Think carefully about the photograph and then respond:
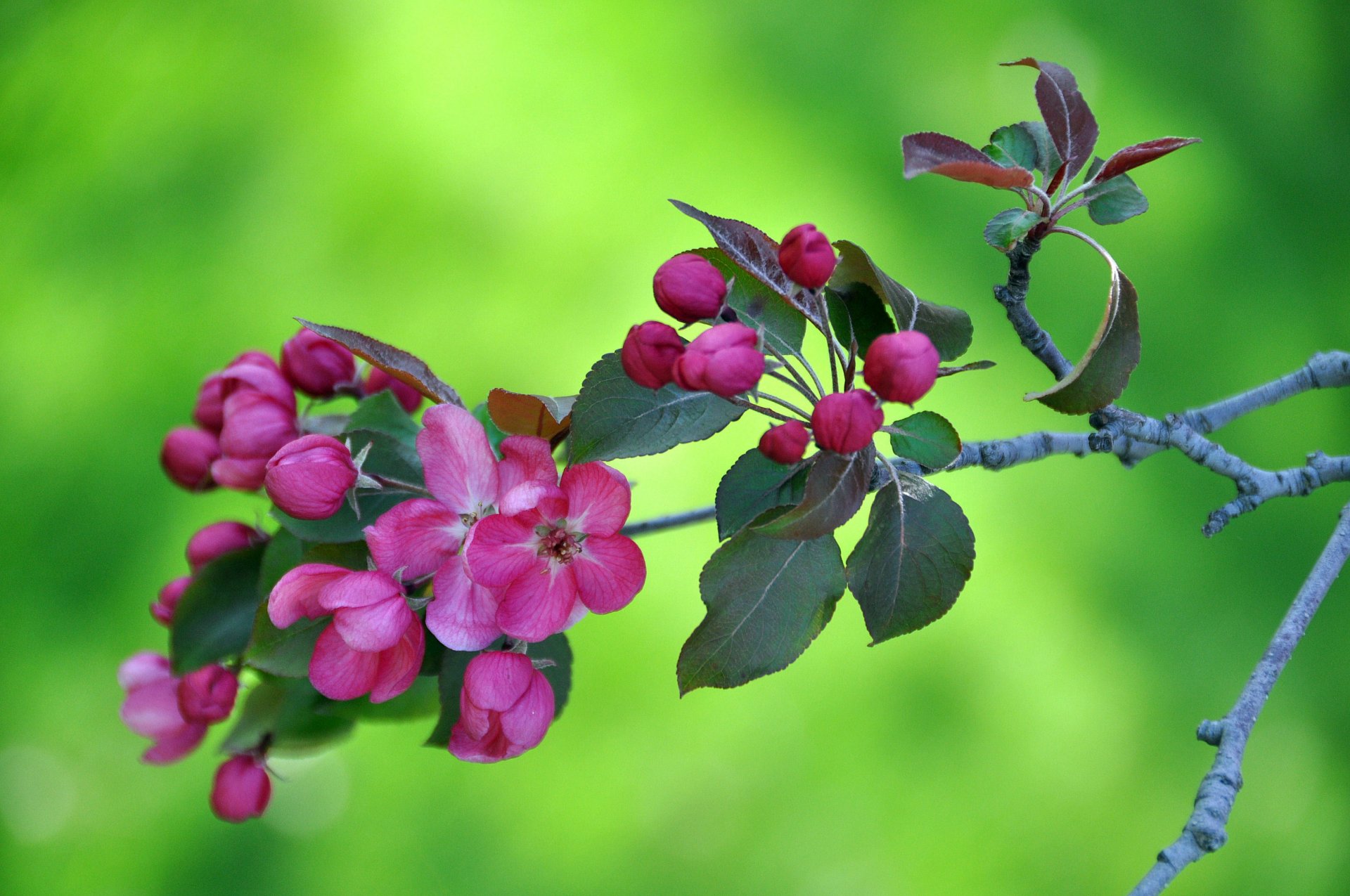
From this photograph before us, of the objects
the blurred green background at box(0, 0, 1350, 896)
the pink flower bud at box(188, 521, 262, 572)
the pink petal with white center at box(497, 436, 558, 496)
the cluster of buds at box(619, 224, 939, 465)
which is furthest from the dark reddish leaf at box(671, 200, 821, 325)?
the blurred green background at box(0, 0, 1350, 896)

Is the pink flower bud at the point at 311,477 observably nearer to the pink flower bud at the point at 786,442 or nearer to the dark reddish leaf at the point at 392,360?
the dark reddish leaf at the point at 392,360

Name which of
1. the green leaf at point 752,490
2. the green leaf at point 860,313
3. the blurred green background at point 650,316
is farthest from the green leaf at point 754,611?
the blurred green background at point 650,316

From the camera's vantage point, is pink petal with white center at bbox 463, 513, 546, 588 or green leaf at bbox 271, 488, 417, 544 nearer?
pink petal with white center at bbox 463, 513, 546, 588

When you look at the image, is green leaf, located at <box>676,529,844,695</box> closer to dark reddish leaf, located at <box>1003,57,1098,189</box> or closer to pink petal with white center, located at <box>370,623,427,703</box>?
pink petal with white center, located at <box>370,623,427,703</box>

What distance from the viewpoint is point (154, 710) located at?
67 centimetres

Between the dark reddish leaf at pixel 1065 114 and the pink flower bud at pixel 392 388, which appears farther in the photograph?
the pink flower bud at pixel 392 388

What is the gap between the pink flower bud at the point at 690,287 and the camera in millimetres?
434

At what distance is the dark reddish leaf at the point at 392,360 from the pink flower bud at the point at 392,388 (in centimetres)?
11

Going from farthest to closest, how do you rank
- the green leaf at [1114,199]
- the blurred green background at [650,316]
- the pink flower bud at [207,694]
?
the blurred green background at [650,316] → the pink flower bud at [207,694] → the green leaf at [1114,199]

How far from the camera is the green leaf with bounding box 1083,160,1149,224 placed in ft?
1.62

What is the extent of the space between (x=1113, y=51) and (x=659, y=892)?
139 centimetres

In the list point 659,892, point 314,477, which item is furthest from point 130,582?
point 314,477

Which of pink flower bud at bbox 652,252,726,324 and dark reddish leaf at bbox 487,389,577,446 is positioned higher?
pink flower bud at bbox 652,252,726,324

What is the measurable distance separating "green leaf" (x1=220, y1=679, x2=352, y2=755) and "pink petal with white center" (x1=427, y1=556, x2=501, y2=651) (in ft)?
0.71
